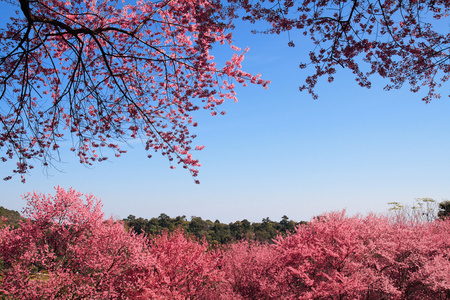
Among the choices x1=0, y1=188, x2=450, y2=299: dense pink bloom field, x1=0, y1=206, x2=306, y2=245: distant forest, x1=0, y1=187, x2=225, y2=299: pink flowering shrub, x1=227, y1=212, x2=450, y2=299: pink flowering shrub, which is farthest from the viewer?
x1=0, y1=206, x2=306, y2=245: distant forest

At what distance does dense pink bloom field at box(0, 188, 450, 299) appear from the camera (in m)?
6.54

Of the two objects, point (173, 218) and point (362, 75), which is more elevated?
point (362, 75)

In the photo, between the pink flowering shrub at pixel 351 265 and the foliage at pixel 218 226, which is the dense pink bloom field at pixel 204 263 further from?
the foliage at pixel 218 226

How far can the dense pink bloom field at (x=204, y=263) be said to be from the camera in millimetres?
6535

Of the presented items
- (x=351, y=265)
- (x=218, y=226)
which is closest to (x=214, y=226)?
(x=218, y=226)

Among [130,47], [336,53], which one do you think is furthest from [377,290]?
[130,47]

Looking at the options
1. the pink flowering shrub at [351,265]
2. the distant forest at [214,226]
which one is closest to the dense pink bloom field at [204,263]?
the pink flowering shrub at [351,265]

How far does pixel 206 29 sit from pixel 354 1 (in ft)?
8.57

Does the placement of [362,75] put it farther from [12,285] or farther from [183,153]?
[12,285]

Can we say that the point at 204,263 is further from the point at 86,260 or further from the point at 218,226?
the point at 218,226

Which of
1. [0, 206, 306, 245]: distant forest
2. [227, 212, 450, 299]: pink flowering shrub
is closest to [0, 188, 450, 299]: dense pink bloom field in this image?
[227, 212, 450, 299]: pink flowering shrub

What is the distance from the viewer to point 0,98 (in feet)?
20.9

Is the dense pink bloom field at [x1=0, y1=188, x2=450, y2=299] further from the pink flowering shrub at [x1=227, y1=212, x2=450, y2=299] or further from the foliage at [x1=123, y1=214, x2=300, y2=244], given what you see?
the foliage at [x1=123, y1=214, x2=300, y2=244]

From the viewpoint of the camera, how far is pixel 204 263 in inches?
321
